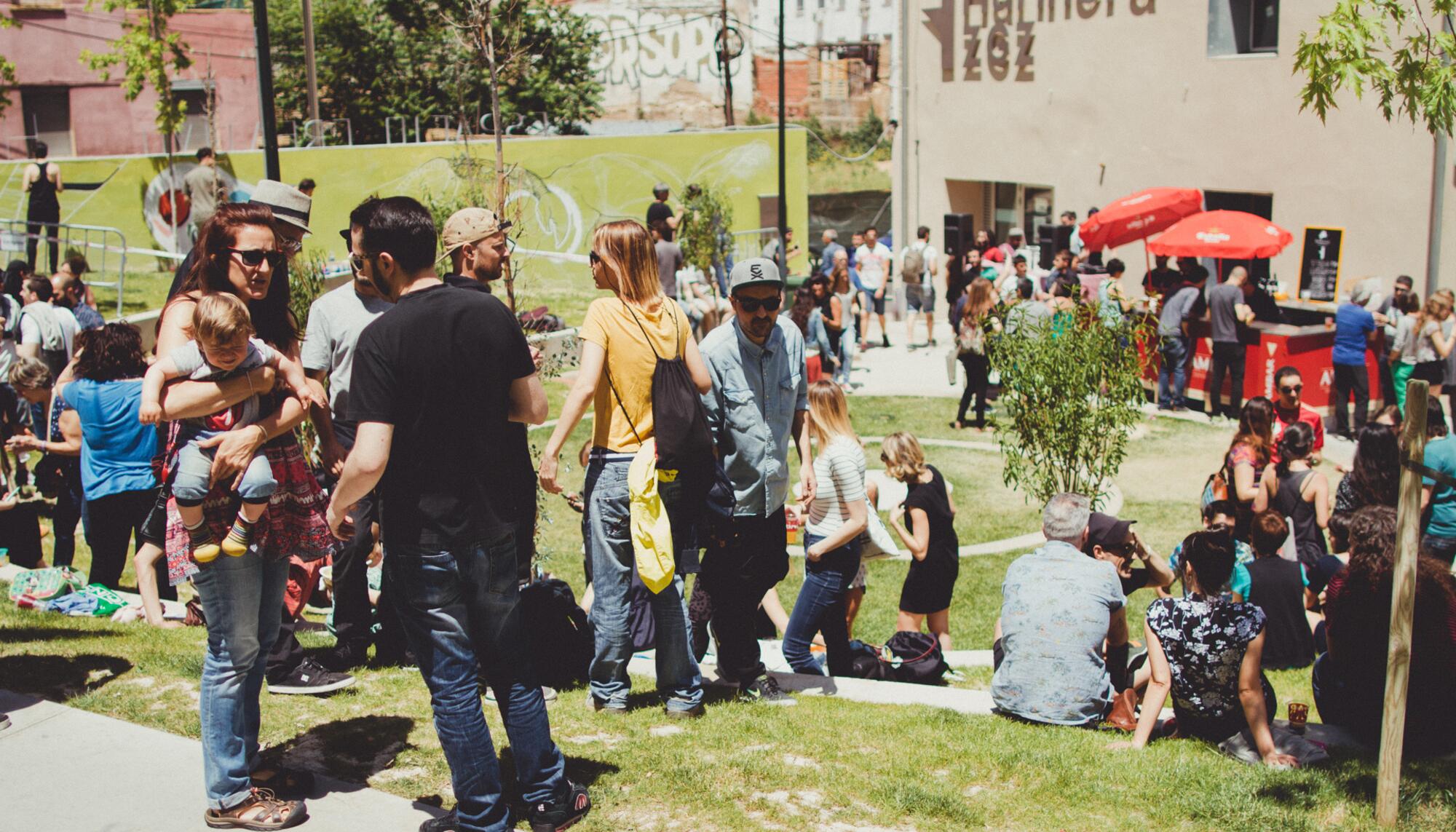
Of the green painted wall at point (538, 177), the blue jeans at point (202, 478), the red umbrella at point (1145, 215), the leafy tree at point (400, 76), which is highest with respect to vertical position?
the leafy tree at point (400, 76)

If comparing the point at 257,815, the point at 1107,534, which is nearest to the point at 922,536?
the point at 1107,534

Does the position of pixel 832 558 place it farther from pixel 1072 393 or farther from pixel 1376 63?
pixel 1072 393

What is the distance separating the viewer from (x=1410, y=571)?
170 inches

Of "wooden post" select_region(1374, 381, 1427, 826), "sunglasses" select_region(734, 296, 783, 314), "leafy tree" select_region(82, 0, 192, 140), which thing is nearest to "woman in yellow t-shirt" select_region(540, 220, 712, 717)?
"sunglasses" select_region(734, 296, 783, 314)

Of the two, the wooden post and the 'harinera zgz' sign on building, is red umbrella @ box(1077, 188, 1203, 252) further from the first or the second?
the wooden post

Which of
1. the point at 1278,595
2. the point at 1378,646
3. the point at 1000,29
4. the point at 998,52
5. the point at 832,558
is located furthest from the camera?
the point at 998,52

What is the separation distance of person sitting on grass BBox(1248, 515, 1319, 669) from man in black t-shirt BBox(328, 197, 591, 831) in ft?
15.8

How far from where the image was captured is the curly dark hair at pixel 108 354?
7.34 meters

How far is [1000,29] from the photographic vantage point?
2500 cm

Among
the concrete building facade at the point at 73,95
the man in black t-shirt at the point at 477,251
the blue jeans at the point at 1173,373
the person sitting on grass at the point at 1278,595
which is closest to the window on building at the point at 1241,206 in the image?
the blue jeans at the point at 1173,373

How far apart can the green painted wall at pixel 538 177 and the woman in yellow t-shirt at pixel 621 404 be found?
1876 cm

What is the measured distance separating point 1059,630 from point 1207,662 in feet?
2.07

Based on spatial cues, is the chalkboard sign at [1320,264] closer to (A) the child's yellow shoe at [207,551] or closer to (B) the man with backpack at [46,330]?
(B) the man with backpack at [46,330]

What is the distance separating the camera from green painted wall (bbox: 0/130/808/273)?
24.5 m
